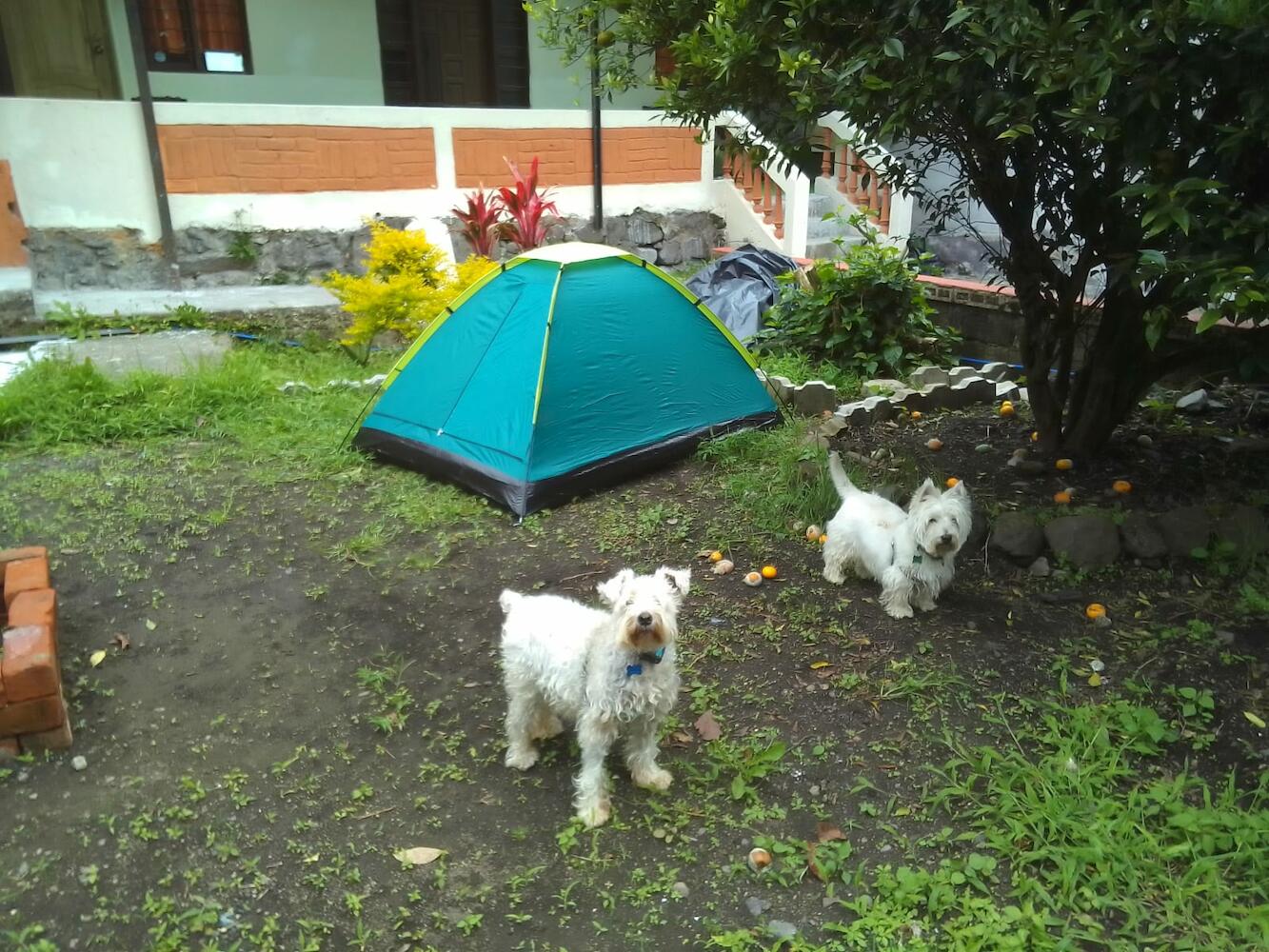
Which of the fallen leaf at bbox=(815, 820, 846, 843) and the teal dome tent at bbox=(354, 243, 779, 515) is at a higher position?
the teal dome tent at bbox=(354, 243, 779, 515)

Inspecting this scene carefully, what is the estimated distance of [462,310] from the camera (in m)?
5.64

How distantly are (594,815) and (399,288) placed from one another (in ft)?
17.2

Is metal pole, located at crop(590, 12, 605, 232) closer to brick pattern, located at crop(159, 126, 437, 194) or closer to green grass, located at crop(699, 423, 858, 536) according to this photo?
brick pattern, located at crop(159, 126, 437, 194)

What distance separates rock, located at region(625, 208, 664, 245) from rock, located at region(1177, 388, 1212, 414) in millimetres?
6903

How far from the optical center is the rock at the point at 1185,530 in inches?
162

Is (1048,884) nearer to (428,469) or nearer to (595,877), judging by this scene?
(595,877)

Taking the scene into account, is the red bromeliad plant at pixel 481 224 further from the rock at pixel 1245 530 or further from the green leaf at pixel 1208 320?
the green leaf at pixel 1208 320

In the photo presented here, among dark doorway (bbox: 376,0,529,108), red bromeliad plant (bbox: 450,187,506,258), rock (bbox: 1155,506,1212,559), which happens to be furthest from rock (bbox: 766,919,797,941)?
dark doorway (bbox: 376,0,529,108)

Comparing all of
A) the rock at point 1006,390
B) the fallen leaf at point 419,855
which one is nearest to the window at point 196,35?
the rock at point 1006,390

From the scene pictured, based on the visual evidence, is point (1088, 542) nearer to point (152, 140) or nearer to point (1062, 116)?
point (1062, 116)

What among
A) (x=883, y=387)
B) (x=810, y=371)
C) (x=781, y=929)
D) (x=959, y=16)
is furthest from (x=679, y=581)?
(x=810, y=371)

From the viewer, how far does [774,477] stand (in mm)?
5277

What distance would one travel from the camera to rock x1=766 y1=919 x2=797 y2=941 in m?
2.53

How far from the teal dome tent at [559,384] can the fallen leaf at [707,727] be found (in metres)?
1.90
